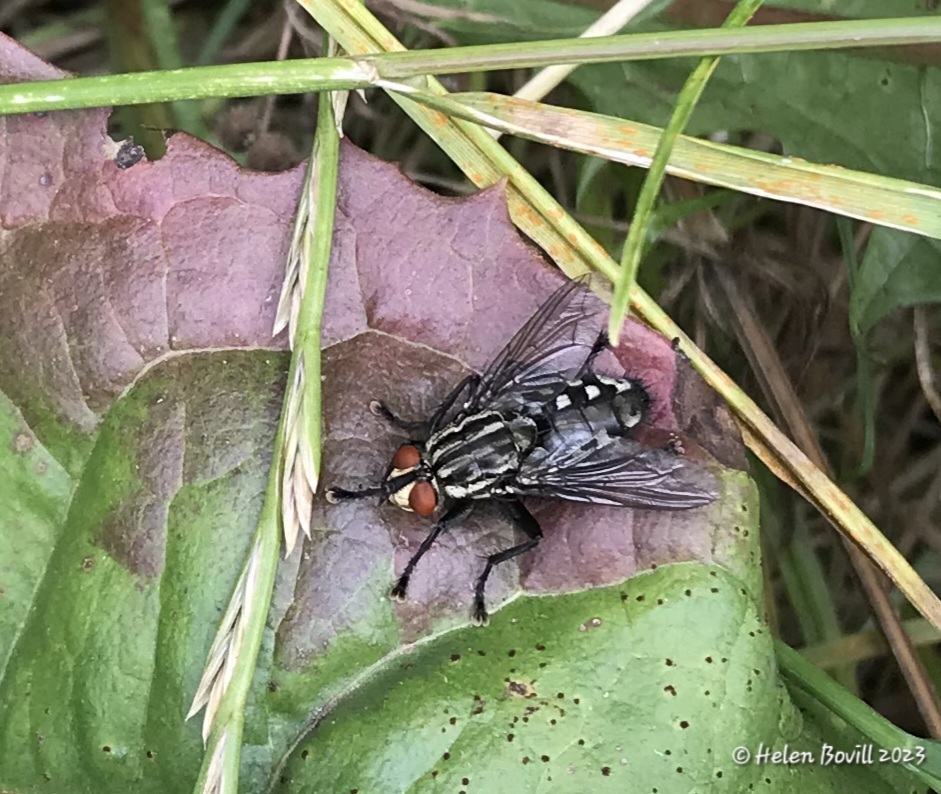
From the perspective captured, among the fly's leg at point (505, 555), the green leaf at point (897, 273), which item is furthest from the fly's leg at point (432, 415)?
the green leaf at point (897, 273)

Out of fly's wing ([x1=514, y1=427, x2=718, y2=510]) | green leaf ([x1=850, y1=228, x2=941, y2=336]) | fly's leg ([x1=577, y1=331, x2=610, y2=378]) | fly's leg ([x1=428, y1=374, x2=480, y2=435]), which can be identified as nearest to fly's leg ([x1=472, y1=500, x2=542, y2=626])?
fly's wing ([x1=514, y1=427, x2=718, y2=510])

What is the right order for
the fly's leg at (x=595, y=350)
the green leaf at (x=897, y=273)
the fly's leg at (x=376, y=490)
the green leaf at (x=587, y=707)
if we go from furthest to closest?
the green leaf at (x=897, y=273)
the fly's leg at (x=595, y=350)
the fly's leg at (x=376, y=490)
the green leaf at (x=587, y=707)

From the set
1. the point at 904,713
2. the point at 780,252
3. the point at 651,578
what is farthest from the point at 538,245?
the point at 904,713

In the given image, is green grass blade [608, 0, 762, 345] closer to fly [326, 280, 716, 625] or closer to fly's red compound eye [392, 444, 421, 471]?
fly [326, 280, 716, 625]

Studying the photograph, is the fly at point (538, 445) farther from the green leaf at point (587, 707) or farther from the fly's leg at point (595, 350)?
the green leaf at point (587, 707)

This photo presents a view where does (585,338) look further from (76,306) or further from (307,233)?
(76,306)

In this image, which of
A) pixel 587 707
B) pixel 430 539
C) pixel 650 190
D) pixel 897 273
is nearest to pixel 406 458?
pixel 430 539
